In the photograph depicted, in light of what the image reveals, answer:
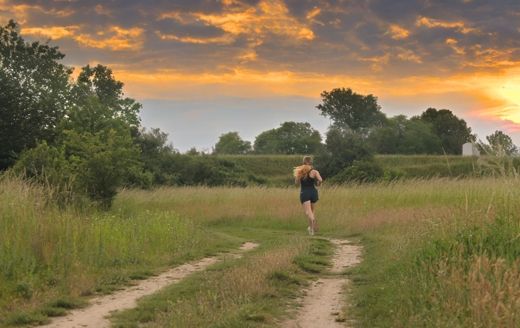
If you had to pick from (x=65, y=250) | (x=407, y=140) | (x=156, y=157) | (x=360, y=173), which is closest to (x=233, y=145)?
(x=407, y=140)

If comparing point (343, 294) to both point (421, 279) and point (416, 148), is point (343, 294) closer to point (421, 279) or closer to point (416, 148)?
point (421, 279)

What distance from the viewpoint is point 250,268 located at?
10719 mm

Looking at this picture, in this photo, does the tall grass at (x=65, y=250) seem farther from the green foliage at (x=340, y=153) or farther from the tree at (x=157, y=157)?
the green foliage at (x=340, y=153)

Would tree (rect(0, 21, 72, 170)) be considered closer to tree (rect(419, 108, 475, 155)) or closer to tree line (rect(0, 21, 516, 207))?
tree line (rect(0, 21, 516, 207))

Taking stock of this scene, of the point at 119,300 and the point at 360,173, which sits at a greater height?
the point at 360,173

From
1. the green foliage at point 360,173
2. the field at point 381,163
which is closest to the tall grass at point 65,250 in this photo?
the green foliage at point 360,173

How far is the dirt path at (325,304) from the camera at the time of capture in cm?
770

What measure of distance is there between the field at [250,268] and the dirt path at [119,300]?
0.28 metres

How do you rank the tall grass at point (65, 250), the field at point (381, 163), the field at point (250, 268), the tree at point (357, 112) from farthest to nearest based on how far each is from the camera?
the tree at point (357, 112) → the field at point (381, 163) → the tall grass at point (65, 250) → the field at point (250, 268)

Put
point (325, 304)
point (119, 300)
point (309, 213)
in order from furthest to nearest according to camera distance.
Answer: point (309, 213) < point (119, 300) < point (325, 304)

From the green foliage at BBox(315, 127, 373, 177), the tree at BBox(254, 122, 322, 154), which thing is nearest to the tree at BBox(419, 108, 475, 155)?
the tree at BBox(254, 122, 322, 154)

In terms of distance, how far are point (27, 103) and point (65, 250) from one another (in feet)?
85.2

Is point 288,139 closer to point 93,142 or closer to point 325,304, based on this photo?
point 93,142

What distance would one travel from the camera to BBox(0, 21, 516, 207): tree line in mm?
23989
